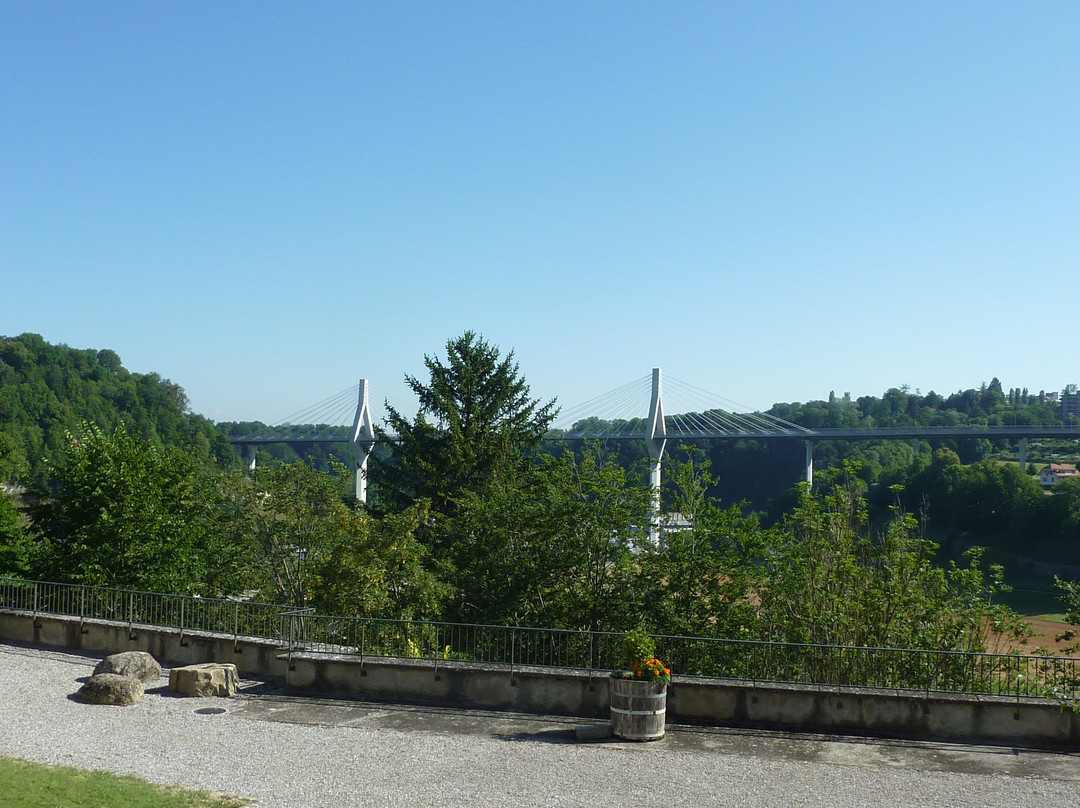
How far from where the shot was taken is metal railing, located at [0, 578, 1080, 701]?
11773 millimetres

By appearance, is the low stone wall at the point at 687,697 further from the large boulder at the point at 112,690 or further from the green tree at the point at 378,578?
the green tree at the point at 378,578

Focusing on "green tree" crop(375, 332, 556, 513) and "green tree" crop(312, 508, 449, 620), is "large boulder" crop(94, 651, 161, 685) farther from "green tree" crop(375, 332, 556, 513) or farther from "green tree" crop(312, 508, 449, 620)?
"green tree" crop(375, 332, 556, 513)

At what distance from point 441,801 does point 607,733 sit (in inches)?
105

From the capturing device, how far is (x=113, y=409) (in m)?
116

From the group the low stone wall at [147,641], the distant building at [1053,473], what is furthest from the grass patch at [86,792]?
the distant building at [1053,473]

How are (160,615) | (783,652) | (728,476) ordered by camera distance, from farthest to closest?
(728,476), (160,615), (783,652)

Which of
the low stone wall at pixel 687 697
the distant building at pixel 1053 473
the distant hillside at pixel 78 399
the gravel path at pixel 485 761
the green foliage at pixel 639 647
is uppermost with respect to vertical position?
the distant hillside at pixel 78 399

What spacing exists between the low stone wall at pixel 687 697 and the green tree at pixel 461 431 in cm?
1527

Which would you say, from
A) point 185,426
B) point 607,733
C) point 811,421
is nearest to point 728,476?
point 811,421

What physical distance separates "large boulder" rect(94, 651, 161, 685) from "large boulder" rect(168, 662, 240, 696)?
481 millimetres

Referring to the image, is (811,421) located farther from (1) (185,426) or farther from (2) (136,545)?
(2) (136,545)

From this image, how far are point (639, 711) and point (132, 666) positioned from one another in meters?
6.85

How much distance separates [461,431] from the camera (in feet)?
100

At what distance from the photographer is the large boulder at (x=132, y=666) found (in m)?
12.9
